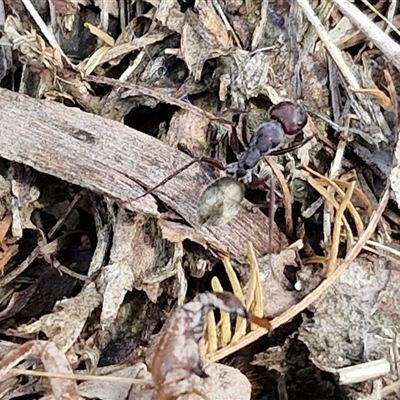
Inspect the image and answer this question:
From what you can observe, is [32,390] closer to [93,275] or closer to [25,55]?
[93,275]

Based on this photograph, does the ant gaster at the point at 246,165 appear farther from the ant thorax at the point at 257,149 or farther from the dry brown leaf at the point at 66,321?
the dry brown leaf at the point at 66,321

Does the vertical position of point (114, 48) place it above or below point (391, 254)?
A: above

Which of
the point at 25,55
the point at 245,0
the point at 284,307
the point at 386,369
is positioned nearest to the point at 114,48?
the point at 25,55

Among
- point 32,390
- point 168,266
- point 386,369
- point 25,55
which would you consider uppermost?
point 25,55

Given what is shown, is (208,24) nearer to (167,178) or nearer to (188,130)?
(188,130)

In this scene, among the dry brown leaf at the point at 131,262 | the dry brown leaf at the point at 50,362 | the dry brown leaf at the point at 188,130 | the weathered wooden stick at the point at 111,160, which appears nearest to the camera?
the dry brown leaf at the point at 50,362

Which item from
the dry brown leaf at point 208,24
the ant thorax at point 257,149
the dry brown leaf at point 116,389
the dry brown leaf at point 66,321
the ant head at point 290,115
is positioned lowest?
the dry brown leaf at point 116,389

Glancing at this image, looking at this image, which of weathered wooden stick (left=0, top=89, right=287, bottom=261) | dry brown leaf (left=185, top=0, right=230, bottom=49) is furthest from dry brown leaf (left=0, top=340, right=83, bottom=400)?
dry brown leaf (left=185, top=0, right=230, bottom=49)

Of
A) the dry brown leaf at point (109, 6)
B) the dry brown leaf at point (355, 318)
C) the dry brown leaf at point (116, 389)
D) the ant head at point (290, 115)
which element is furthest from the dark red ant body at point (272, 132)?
the dry brown leaf at point (116, 389)
